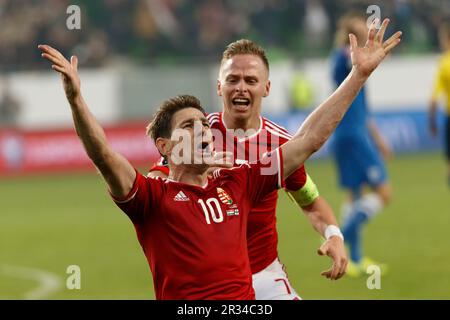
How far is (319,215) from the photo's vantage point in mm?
5949

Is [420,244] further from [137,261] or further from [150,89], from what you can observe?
[150,89]

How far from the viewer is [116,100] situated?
24875mm

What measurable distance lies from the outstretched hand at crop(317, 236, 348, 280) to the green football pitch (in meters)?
3.54

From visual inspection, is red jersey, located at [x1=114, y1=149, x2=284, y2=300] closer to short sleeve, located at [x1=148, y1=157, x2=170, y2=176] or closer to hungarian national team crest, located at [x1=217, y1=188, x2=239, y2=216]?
hungarian national team crest, located at [x1=217, y1=188, x2=239, y2=216]

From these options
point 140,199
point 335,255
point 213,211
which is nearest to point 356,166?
point 335,255

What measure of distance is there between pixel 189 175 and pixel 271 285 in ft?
4.57

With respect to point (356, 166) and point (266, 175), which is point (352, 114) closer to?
point (356, 166)

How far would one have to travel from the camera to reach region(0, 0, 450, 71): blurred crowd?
25734mm

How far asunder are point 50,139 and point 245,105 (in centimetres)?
1799

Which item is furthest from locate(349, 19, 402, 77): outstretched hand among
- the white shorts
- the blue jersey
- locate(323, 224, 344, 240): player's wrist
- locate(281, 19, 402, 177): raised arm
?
the blue jersey

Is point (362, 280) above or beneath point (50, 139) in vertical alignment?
beneath

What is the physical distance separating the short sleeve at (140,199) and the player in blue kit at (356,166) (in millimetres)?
5873

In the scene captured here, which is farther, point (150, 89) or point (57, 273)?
point (150, 89)

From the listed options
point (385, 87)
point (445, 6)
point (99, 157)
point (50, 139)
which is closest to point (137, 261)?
→ point (99, 157)
